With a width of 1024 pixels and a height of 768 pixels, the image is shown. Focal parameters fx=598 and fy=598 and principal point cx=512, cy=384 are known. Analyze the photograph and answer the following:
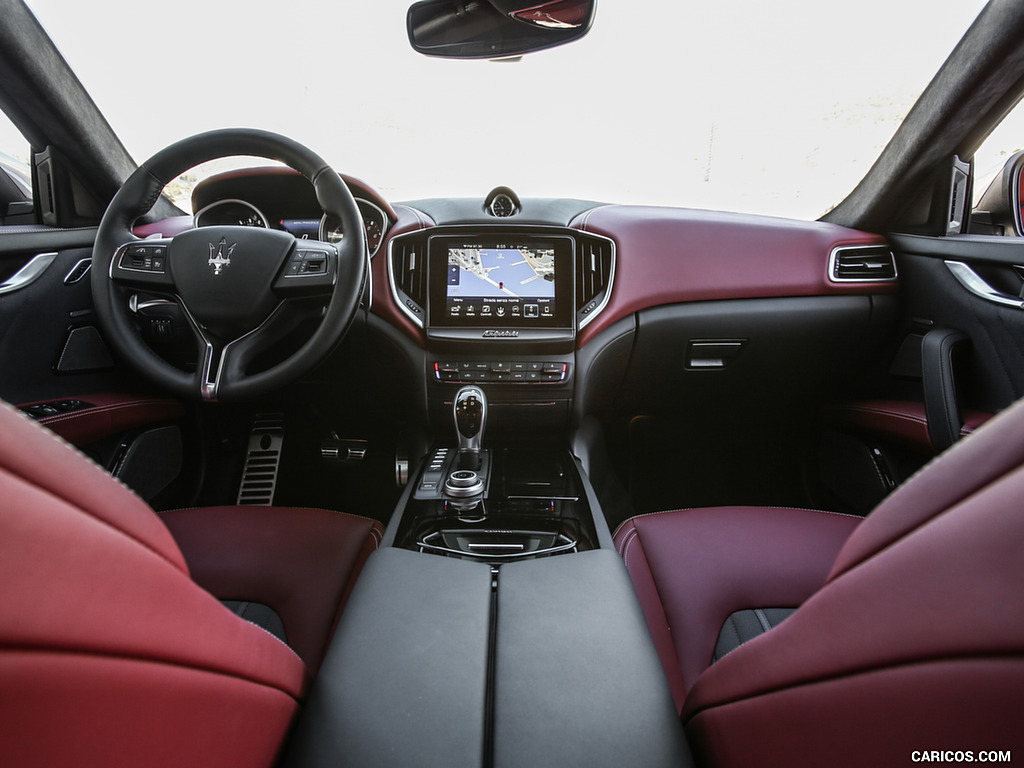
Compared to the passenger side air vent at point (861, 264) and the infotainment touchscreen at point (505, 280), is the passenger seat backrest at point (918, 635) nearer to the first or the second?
the infotainment touchscreen at point (505, 280)

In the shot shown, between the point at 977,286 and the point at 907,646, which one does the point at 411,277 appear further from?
the point at 907,646

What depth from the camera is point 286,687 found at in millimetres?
612

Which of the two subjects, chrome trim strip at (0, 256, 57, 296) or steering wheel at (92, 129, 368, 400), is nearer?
steering wheel at (92, 129, 368, 400)

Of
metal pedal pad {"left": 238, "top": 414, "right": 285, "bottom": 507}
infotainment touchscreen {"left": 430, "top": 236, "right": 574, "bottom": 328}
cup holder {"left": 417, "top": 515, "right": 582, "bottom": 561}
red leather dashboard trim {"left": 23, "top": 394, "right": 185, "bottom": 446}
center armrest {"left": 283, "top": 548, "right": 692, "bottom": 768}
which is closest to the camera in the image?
center armrest {"left": 283, "top": 548, "right": 692, "bottom": 768}

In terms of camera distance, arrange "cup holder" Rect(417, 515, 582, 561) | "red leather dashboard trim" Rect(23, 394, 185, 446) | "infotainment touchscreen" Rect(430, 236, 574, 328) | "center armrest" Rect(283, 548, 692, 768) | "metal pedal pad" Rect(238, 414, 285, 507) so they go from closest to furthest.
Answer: "center armrest" Rect(283, 548, 692, 768) → "cup holder" Rect(417, 515, 582, 561) → "red leather dashboard trim" Rect(23, 394, 185, 446) → "infotainment touchscreen" Rect(430, 236, 574, 328) → "metal pedal pad" Rect(238, 414, 285, 507)

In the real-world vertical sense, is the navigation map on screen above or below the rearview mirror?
below

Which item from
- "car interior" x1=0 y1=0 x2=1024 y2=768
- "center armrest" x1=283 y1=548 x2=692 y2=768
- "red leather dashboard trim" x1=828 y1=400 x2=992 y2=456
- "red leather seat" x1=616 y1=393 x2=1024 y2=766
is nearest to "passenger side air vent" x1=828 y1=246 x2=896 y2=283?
"car interior" x1=0 y1=0 x2=1024 y2=768

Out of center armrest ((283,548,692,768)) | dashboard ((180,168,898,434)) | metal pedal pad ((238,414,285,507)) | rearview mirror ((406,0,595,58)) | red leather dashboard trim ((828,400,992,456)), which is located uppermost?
rearview mirror ((406,0,595,58))

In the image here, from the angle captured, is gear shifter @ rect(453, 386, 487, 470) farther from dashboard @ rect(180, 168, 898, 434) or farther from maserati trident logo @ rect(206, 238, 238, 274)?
maserati trident logo @ rect(206, 238, 238, 274)

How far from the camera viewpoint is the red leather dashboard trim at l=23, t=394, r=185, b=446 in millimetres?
1521

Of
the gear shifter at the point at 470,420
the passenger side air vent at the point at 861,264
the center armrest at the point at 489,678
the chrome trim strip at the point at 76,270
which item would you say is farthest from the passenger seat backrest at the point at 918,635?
the chrome trim strip at the point at 76,270

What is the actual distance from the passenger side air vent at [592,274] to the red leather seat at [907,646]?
1.48 m

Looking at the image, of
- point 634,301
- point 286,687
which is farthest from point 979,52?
point 286,687

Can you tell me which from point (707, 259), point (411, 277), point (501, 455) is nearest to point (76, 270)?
point (411, 277)
